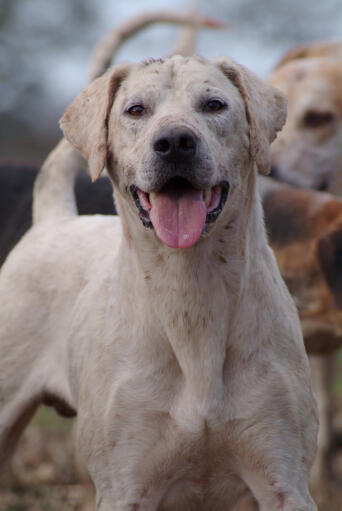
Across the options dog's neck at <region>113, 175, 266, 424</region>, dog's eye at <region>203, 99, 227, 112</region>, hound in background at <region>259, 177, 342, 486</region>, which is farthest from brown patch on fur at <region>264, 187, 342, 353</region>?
dog's eye at <region>203, 99, 227, 112</region>

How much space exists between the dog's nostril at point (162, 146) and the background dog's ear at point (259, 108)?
414 mm

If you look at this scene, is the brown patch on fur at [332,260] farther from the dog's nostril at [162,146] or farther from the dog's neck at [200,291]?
the dog's nostril at [162,146]

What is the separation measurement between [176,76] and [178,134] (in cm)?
48

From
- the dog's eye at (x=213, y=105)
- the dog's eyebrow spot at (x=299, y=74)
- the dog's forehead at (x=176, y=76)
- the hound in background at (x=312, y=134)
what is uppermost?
the dog's forehead at (x=176, y=76)

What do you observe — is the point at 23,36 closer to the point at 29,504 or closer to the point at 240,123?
the point at 29,504

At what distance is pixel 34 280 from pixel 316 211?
2245mm

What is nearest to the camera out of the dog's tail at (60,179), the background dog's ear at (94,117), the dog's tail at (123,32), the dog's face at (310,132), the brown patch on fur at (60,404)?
the background dog's ear at (94,117)

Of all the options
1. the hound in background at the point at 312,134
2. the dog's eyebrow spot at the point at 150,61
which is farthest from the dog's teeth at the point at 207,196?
the hound in background at the point at 312,134

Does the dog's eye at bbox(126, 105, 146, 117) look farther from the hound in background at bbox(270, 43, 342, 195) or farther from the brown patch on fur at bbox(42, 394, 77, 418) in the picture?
the hound in background at bbox(270, 43, 342, 195)

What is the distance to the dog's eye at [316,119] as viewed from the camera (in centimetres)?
637

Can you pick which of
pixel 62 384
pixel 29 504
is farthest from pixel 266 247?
pixel 29 504

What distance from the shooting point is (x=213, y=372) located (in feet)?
10.5

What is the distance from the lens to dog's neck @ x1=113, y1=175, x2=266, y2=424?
3.24m

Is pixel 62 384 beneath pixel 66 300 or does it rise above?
beneath
